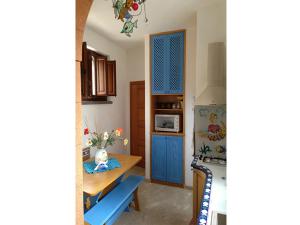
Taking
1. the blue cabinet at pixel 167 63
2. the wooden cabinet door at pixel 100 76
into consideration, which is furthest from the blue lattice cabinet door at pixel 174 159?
the wooden cabinet door at pixel 100 76

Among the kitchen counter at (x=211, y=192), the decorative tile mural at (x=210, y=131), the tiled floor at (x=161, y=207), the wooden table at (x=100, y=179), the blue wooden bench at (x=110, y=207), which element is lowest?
the tiled floor at (x=161, y=207)

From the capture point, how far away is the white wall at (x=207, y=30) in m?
2.35

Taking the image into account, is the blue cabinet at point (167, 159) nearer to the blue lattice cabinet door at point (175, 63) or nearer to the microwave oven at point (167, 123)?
the microwave oven at point (167, 123)

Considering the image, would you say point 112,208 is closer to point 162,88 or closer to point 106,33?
point 162,88

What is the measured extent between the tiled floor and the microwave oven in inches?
42.4

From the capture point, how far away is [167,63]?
122 inches

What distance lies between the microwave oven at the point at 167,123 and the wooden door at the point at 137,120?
0.79 meters

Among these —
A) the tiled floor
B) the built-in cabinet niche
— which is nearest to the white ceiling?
the built-in cabinet niche

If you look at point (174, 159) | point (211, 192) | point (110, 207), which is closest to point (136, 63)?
point (174, 159)

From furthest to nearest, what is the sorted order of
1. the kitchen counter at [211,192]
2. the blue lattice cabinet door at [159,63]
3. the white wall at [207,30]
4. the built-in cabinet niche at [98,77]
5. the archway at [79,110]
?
1. the blue lattice cabinet door at [159,63]
2. the built-in cabinet niche at [98,77]
3. the white wall at [207,30]
4. the kitchen counter at [211,192]
5. the archway at [79,110]
